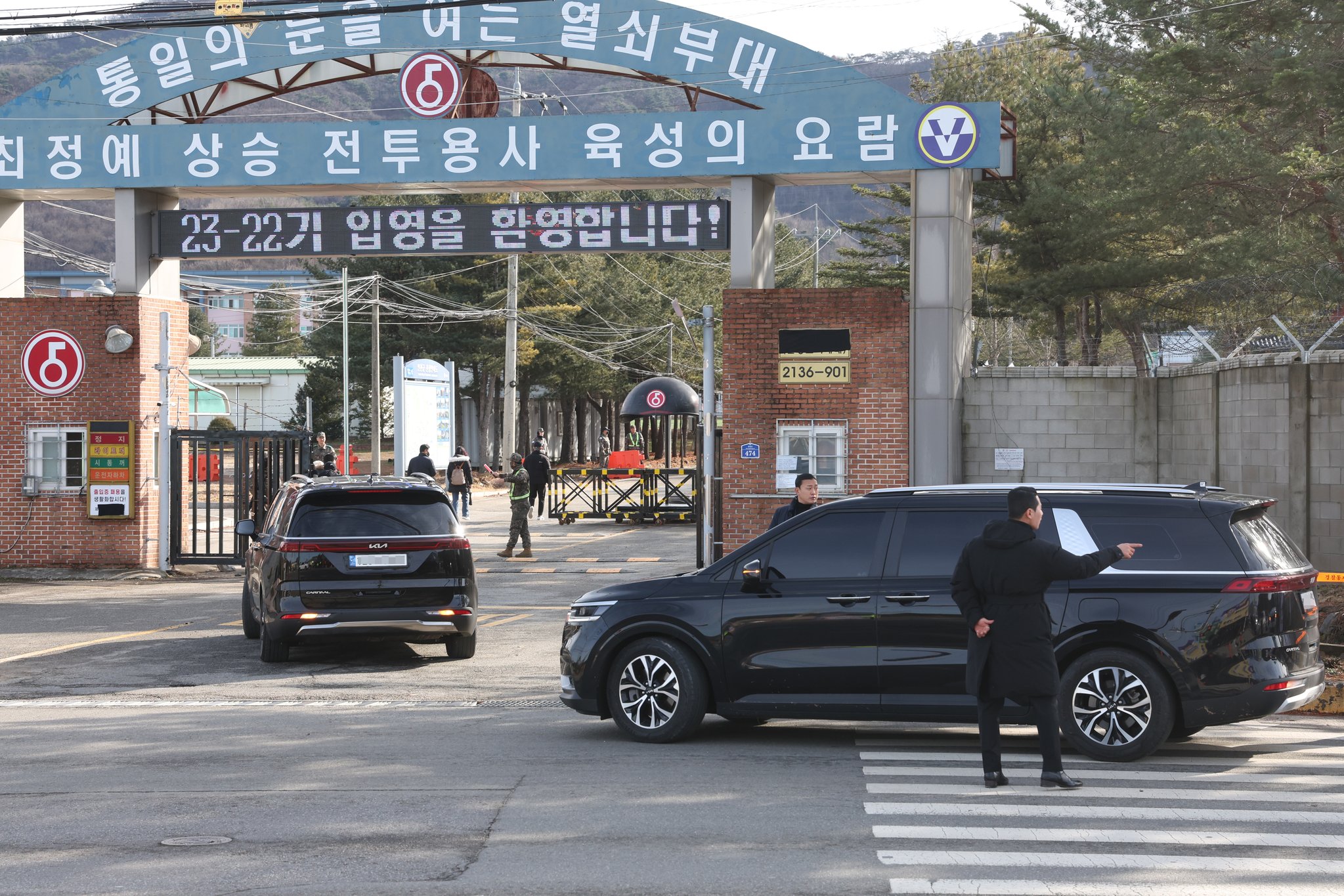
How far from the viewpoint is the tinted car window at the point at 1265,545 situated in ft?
28.8

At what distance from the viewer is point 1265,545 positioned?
8945mm

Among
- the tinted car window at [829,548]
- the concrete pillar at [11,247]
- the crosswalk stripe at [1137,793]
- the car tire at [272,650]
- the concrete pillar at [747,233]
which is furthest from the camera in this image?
the concrete pillar at [11,247]

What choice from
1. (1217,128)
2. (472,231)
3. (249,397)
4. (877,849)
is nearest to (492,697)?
(877,849)

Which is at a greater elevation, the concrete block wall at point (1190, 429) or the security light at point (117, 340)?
the security light at point (117, 340)

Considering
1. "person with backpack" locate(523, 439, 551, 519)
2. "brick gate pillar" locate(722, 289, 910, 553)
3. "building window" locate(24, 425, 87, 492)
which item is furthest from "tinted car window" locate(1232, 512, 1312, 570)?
"person with backpack" locate(523, 439, 551, 519)

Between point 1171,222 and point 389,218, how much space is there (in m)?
14.3

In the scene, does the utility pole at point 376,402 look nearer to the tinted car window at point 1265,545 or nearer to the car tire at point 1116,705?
the car tire at point 1116,705

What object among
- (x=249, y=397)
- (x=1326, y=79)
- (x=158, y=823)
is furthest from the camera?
(x=249, y=397)

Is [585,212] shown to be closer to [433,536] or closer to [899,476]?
[899,476]

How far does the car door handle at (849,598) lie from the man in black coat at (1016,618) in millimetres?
1230

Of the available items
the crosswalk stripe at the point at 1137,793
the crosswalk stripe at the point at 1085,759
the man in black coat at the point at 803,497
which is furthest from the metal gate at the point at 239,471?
the crosswalk stripe at the point at 1137,793

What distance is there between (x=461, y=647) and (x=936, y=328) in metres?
8.41

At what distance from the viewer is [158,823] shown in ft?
24.2

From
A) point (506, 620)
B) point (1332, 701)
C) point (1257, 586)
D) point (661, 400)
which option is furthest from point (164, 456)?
point (661, 400)
